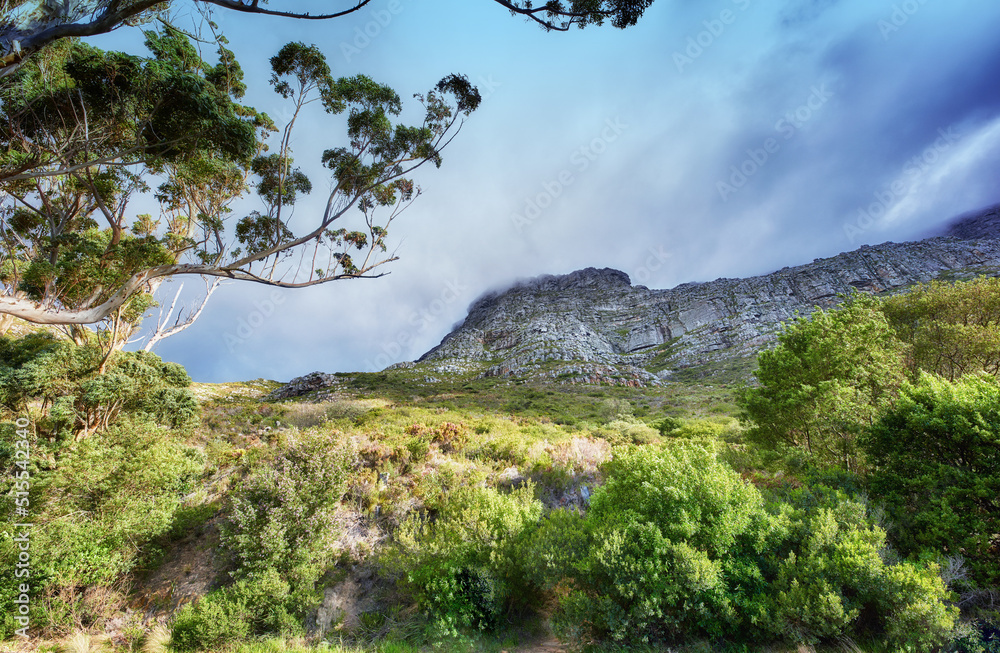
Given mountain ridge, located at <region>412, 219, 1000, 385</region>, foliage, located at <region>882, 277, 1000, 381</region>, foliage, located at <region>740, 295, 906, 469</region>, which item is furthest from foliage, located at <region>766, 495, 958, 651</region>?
mountain ridge, located at <region>412, 219, 1000, 385</region>

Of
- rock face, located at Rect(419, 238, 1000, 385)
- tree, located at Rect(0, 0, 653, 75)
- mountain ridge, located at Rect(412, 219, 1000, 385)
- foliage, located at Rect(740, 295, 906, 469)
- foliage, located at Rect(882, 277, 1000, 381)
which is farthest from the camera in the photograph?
rock face, located at Rect(419, 238, 1000, 385)

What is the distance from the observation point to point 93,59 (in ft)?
30.0

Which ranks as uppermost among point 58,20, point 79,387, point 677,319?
point 677,319

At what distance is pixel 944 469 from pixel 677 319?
126244 millimetres

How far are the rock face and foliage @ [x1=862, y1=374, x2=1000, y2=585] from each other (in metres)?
63.2

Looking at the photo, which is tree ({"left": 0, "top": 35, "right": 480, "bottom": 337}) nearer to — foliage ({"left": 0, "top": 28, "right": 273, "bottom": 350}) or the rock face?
foliage ({"left": 0, "top": 28, "right": 273, "bottom": 350})

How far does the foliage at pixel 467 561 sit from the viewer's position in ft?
28.7

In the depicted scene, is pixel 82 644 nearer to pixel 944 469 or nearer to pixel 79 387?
pixel 79 387

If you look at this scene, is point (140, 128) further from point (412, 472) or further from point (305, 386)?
point (305, 386)

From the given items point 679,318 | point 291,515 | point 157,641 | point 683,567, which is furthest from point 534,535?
point 679,318

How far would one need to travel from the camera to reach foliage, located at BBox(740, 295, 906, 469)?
11.8 metres

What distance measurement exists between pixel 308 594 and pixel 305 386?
42447mm

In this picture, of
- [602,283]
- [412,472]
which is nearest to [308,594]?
[412,472]

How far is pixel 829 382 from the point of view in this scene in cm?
1183
